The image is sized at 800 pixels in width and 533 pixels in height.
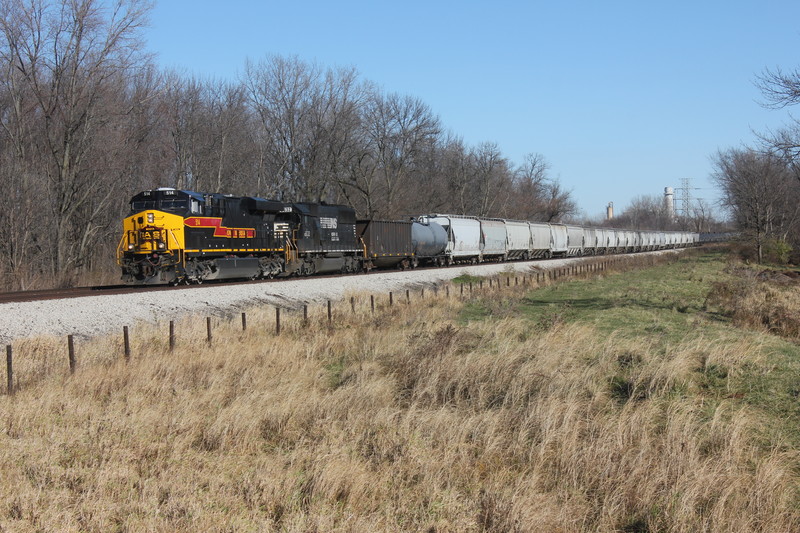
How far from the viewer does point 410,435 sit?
7.20 m

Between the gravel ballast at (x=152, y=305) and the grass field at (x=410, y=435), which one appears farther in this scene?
the gravel ballast at (x=152, y=305)

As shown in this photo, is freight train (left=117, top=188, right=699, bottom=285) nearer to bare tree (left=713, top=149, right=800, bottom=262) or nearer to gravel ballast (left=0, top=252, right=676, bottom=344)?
gravel ballast (left=0, top=252, right=676, bottom=344)

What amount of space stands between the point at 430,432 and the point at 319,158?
46.3 m

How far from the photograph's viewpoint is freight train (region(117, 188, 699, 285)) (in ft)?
67.2

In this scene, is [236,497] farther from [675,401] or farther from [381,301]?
[381,301]

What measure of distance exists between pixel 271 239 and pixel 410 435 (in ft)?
62.3

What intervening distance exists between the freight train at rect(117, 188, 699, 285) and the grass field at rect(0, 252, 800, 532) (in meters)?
8.59

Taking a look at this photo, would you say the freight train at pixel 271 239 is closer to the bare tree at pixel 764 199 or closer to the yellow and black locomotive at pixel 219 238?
the yellow and black locomotive at pixel 219 238

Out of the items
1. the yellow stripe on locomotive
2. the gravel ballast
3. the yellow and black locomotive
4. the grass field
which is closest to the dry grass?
the grass field

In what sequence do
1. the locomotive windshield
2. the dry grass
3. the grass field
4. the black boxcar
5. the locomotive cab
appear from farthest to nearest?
1. the black boxcar
2. the locomotive windshield
3. the locomotive cab
4. the dry grass
5. the grass field

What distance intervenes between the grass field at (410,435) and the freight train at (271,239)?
8593 millimetres

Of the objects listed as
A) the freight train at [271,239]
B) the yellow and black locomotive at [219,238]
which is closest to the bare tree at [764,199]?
the freight train at [271,239]

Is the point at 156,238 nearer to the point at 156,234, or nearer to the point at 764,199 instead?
the point at 156,234

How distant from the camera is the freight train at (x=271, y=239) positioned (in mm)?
20484
